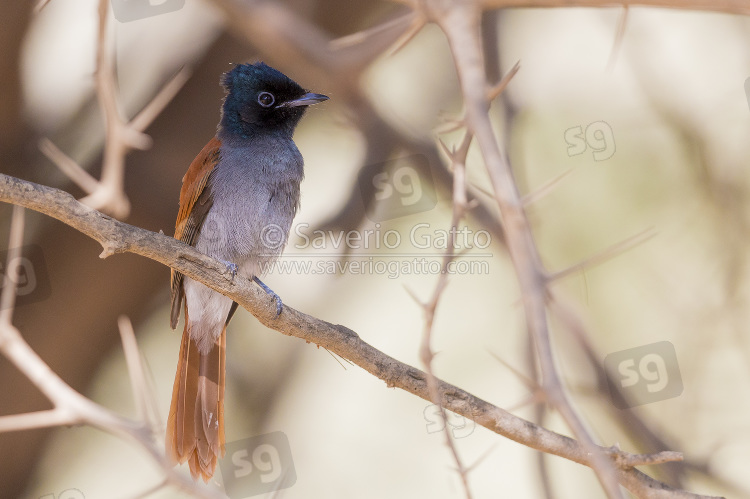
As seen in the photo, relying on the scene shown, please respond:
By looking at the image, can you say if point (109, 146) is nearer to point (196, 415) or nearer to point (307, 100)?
point (307, 100)

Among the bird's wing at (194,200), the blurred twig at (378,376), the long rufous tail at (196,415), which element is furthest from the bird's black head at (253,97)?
the blurred twig at (378,376)

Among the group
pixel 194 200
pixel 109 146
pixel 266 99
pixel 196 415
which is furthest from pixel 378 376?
pixel 266 99

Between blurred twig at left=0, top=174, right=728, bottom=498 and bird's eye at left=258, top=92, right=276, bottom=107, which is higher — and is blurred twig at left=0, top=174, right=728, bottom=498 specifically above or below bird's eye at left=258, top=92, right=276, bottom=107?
below

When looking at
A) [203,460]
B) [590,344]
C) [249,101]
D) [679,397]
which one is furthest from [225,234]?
[679,397]

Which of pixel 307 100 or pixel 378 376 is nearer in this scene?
pixel 378 376

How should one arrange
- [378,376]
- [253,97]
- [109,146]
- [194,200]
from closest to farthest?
[378,376], [109,146], [194,200], [253,97]

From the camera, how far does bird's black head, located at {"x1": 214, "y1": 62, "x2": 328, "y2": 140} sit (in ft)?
9.33

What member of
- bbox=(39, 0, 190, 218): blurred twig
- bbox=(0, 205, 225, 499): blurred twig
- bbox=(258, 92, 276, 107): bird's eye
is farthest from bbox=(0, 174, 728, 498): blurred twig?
bbox=(258, 92, 276, 107): bird's eye

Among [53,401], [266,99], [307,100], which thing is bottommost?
[53,401]

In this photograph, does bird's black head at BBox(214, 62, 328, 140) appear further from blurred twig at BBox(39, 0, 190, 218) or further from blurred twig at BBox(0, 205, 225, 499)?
blurred twig at BBox(0, 205, 225, 499)

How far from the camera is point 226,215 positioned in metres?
2.73

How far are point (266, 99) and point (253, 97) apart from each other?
53mm

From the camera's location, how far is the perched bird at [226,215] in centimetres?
268

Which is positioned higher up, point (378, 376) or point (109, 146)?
point (109, 146)
